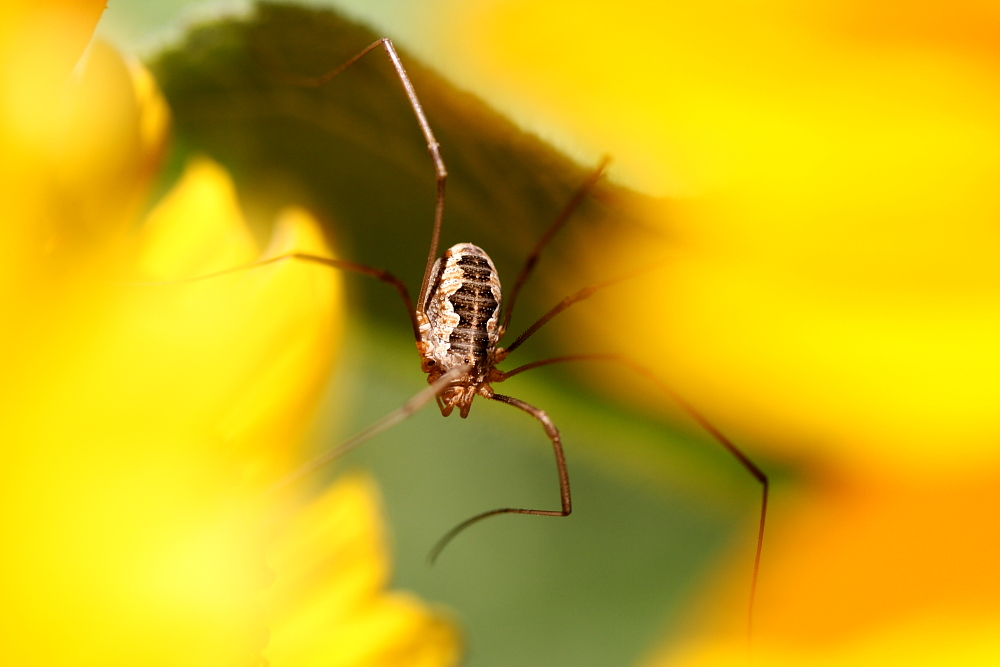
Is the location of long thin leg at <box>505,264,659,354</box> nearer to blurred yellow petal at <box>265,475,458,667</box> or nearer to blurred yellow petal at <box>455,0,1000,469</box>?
blurred yellow petal at <box>455,0,1000,469</box>

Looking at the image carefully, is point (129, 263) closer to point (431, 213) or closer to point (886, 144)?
point (431, 213)

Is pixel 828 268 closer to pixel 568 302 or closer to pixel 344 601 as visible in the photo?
pixel 568 302

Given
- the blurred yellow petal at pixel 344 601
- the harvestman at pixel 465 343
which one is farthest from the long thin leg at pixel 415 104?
the blurred yellow petal at pixel 344 601

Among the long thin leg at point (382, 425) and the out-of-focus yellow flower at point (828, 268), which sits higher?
the out-of-focus yellow flower at point (828, 268)

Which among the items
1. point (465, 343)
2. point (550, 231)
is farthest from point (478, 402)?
point (550, 231)

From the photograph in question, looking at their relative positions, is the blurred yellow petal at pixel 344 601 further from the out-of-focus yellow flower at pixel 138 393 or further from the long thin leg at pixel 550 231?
the long thin leg at pixel 550 231

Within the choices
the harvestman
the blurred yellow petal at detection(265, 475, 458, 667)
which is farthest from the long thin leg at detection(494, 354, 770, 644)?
the blurred yellow petal at detection(265, 475, 458, 667)

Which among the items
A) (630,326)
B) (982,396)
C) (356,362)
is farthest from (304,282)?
(982,396)
